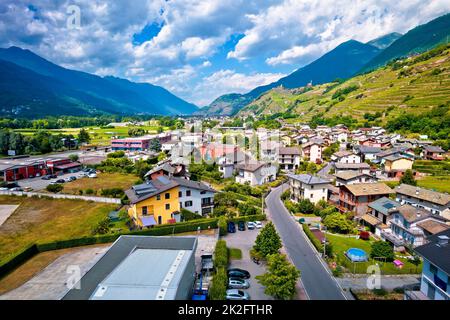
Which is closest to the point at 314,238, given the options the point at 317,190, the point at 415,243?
the point at 415,243

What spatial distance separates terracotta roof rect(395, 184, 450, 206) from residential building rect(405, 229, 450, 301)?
15765 millimetres

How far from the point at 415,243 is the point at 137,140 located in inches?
3322

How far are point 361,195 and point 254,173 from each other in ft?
58.5

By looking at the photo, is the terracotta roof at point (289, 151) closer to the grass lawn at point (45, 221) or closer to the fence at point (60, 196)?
the fence at point (60, 196)

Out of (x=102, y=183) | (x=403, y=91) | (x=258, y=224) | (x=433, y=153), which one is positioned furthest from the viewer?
(x=403, y=91)

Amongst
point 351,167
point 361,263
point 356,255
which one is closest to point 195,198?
point 356,255

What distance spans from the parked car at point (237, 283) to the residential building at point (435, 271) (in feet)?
32.2

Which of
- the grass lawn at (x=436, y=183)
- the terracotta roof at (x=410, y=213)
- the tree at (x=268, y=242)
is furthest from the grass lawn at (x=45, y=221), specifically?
the grass lawn at (x=436, y=183)

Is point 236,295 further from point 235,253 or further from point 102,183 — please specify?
point 102,183

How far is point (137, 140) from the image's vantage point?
94688 millimetres

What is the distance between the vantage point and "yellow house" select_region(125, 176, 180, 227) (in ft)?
95.8

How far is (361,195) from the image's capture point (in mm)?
32562

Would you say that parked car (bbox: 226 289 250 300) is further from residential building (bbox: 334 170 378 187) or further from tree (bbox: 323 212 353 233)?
residential building (bbox: 334 170 378 187)
